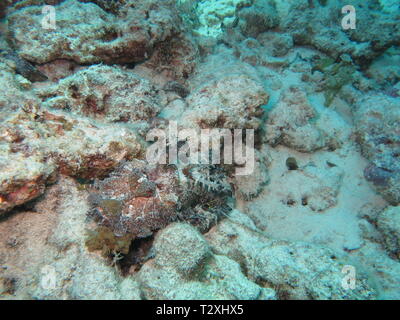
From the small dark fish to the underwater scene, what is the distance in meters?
0.02

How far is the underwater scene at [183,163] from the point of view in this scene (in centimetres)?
262

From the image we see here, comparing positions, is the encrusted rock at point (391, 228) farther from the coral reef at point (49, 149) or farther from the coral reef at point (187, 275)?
the coral reef at point (49, 149)

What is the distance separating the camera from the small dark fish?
409 cm

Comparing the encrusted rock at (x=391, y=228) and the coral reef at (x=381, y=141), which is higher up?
the coral reef at (x=381, y=141)

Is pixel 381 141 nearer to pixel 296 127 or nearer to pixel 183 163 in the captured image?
pixel 296 127

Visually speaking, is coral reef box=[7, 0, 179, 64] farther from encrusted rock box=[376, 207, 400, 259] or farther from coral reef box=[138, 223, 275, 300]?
encrusted rock box=[376, 207, 400, 259]

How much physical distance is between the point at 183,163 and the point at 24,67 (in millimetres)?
3250

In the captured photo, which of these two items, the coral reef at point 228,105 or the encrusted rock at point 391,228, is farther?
the coral reef at point 228,105

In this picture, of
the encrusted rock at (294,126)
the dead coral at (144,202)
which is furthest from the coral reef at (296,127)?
the dead coral at (144,202)

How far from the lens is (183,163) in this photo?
11.1ft

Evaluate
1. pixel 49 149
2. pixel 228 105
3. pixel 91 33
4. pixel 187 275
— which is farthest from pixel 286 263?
pixel 91 33

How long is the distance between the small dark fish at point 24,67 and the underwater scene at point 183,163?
0.07 ft

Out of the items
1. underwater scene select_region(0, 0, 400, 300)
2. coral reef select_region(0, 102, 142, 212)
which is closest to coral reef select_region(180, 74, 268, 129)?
underwater scene select_region(0, 0, 400, 300)

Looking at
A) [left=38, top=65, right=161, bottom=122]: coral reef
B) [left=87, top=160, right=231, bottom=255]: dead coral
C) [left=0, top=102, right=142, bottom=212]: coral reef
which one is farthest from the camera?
[left=38, top=65, right=161, bottom=122]: coral reef
